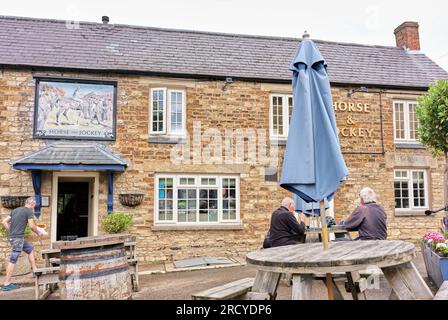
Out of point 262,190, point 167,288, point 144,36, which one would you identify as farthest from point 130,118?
point 167,288

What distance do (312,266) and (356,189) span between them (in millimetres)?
8887

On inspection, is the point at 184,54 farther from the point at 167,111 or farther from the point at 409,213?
the point at 409,213

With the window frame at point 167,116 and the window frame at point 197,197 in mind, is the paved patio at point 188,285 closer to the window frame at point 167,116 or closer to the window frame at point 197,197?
the window frame at point 197,197

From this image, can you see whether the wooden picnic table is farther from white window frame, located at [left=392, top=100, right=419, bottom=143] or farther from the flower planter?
white window frame, located at [left=392, top=100, right=419, bottom=143]

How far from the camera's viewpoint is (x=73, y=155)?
32.1ft

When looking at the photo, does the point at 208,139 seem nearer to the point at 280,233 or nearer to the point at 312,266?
the point at 280,233

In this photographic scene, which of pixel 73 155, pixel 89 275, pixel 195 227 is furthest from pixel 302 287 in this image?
pixel 73 155

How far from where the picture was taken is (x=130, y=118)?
10.7 metres

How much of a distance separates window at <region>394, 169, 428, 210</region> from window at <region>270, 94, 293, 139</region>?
3649mm

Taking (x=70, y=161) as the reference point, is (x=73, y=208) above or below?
below

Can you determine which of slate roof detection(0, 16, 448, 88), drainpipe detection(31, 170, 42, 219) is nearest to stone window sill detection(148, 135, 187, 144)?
slate roof detection(0, 16, 448, 88)

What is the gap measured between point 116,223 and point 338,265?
291 inches
